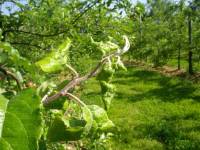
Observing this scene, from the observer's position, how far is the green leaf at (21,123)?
58cm

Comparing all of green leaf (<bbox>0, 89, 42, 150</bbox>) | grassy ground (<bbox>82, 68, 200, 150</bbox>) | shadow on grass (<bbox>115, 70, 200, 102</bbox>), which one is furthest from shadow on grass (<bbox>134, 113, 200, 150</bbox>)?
green leaf (<bbox>0, 89, 42, 150</bbox>)

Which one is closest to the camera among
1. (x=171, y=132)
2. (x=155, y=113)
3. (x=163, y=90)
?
(x=171, y=132)

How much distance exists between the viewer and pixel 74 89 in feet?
3.41

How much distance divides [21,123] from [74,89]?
0.44 meters

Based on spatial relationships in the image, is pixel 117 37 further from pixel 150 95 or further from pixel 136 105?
pixel 150 95

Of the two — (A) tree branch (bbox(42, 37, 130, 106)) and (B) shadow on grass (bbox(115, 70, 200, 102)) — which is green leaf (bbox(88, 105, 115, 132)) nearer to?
(A) tree branch (bbox(42, 37, 130, 106))

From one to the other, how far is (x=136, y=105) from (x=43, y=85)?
11261 mm

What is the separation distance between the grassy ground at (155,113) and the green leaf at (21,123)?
22.7 ft

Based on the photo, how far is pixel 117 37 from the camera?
125 inches

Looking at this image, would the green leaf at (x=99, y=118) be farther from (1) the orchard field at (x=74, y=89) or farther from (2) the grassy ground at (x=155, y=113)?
(2) the grassy ground at (x=155, y=113)

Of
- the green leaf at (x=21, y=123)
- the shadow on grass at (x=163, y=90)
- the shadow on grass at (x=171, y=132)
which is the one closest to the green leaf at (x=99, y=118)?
the green leaf at (x=21, y=123)

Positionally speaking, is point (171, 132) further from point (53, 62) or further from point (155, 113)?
point (53, 62)

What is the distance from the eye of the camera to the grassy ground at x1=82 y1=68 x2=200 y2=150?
25.8ft

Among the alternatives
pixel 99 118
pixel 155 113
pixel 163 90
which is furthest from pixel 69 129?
pixel 163 90
